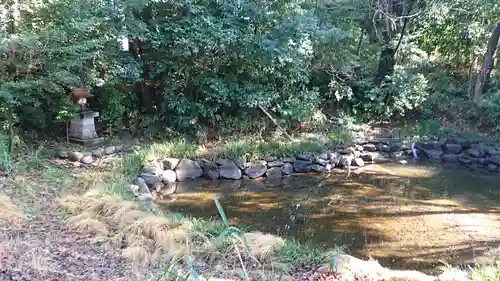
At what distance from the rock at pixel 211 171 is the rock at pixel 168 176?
538mm

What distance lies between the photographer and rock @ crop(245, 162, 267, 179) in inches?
287

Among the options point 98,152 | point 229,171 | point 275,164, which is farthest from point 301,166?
point 98,152

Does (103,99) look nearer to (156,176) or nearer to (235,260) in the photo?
(156,176)

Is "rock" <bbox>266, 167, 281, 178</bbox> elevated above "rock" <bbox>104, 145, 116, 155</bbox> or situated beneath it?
situated beneath

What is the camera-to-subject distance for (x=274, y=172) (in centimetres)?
748

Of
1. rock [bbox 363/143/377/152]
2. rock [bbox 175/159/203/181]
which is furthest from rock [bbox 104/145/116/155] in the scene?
rock [bbox 363/143/377/152]

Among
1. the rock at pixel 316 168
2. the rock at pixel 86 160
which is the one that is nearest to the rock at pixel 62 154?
the rock at pixel 86 160

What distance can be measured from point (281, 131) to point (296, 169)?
1.07 metres

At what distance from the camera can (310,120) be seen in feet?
29.2

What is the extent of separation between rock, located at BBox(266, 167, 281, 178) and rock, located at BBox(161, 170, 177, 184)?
1.69m

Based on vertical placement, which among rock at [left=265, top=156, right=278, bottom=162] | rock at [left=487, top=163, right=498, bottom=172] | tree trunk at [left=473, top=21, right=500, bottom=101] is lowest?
rock at [left=265, top=156, right=278, bottom=162]

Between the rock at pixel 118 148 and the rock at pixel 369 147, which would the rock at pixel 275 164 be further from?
the rock at pixel 118 148

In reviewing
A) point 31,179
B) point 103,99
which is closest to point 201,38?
point 103,99

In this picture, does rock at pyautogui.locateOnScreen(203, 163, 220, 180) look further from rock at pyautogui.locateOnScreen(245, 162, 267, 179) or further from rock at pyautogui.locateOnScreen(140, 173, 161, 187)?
rock at pyautogui.locateOnScreen(140, 173, 161, 187)
